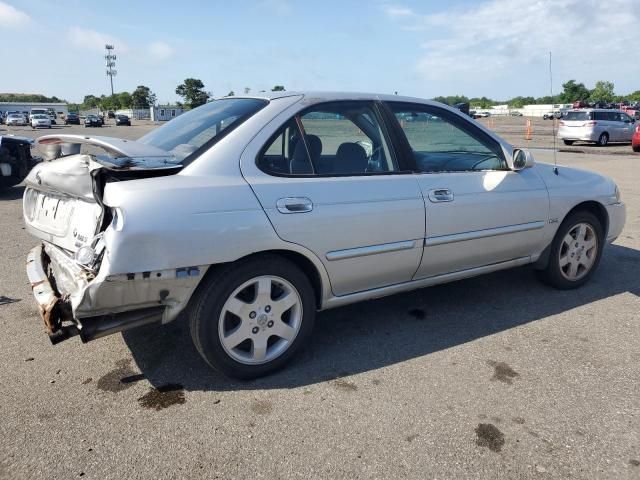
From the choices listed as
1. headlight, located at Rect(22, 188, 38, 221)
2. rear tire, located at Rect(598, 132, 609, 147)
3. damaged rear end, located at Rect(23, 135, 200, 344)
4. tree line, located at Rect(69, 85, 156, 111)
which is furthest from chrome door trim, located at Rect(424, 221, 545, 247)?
tree line, located at Rect(69, 85, 156, 111)

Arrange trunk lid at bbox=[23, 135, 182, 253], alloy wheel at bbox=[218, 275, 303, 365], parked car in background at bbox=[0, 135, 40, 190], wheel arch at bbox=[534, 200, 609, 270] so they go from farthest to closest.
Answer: parked car in background at bbox=[0, 135, 40, 190]
wheel arch at bbox=[534, 200, 609, 270]
alloy wheel at bbox=[218, 275, 303, 365]
trunk lid at bbox=[23, 135, 182, 253]

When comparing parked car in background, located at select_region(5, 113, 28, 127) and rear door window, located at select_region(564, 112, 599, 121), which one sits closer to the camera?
rear door window, located at select_region(564, 112, 599, 121)

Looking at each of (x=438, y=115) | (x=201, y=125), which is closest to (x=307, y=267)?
(x=201, y=125)

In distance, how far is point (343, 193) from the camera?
3152mm

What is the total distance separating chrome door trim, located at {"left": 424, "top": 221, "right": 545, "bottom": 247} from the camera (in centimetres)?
355

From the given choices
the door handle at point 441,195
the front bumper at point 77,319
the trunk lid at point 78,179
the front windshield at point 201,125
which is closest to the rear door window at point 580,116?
the door handle at point 441,195

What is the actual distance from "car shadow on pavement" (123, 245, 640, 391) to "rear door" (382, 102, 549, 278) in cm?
43

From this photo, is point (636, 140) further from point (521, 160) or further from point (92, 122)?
point (92, 122)

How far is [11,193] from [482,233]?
9452 mm

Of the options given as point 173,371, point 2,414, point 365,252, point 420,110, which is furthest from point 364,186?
point 2,414

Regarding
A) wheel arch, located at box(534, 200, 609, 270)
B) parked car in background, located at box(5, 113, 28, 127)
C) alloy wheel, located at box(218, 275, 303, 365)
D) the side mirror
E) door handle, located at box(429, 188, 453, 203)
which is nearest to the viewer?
alloy wheel, located at box(218, 275, 303, 365)

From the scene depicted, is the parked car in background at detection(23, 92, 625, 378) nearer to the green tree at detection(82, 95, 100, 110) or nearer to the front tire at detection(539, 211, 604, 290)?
the front tire at detection(539, 211, 604, 290)

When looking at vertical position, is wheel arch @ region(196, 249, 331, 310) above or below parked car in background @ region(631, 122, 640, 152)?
below

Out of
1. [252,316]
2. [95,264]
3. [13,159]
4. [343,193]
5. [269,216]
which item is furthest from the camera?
[13,159]
